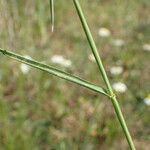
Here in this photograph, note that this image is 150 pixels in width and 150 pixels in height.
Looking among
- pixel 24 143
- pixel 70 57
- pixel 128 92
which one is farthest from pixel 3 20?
pixel 70 57

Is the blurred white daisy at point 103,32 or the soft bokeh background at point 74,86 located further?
the blurred white daisy at point 103,32

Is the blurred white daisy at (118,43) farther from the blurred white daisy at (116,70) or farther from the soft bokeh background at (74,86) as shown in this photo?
the blurred white daisy at (116,70)

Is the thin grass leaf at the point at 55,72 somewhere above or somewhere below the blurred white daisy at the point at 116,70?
below

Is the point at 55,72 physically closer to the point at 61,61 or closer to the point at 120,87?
the point at 120,87

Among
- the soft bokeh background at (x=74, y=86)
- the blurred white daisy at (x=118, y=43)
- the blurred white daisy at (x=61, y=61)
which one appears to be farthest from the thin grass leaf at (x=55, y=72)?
the blurred white daisy at (x=118, y=43)

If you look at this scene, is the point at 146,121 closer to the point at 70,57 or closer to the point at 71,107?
the point at 71,107

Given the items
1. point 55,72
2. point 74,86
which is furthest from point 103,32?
point 55,72

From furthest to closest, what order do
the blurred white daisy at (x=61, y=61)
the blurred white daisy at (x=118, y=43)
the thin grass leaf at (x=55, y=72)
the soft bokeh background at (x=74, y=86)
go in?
1. the blurred white daisy at (x=118, y=43)
2. the blurred white daisy at (x=61, y=61)
3. the soft bokeh background at (x=74, y=86)
4. the thin grass leaf at (x=55, y=72)

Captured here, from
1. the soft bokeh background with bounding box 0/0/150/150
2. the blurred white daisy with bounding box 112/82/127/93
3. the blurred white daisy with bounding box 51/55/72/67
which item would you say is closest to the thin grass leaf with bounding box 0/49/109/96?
the soft bokeh background with bounding box 0/0/150/150

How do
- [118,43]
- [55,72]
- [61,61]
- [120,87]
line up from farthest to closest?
[118,43] → [61,61] → [120,87] → [55,72]
